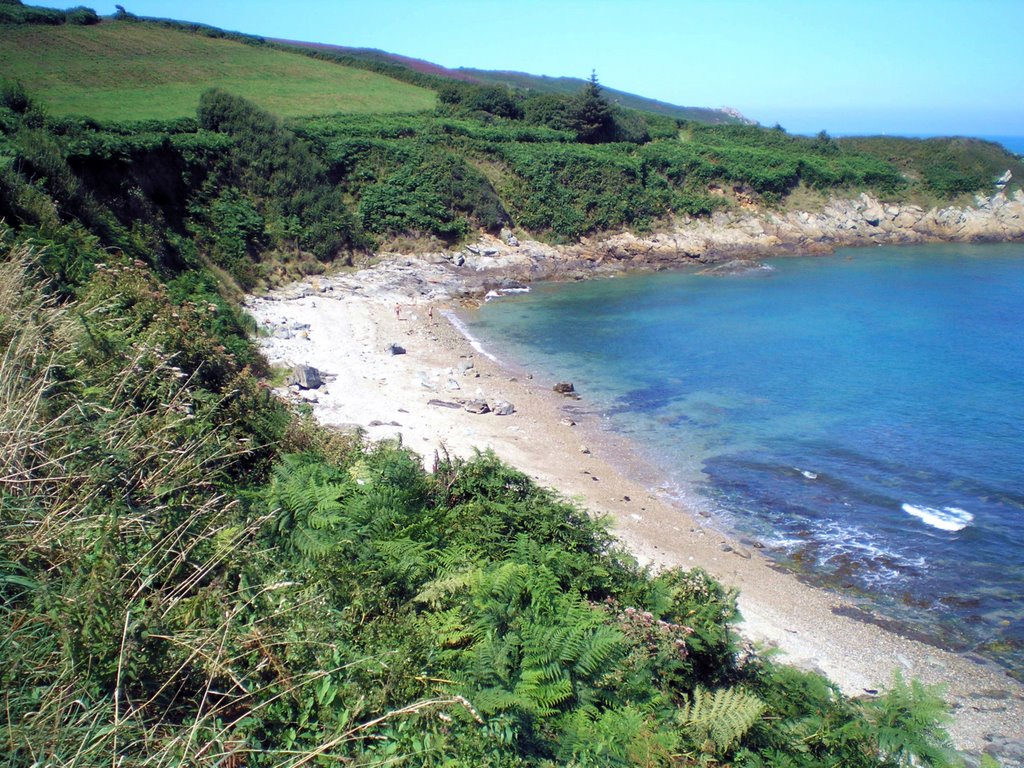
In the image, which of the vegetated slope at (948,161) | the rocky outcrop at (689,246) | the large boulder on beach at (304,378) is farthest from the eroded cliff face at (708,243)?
the large boulder on beach at (304,378)

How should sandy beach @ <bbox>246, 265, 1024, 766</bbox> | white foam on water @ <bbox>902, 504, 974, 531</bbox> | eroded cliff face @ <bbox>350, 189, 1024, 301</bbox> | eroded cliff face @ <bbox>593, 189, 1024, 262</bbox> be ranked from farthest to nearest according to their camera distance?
1. eroded cliff face @ <bbox>593, 189, 1024, 262</bbox>
2. eroded cliff face @ <bbox>350, 189, 1024, 301</bbox>
3. white foam on water @ <bbox>902, 504, 974, 531</bbox>
4. sandy beach @ <bbox>246, 265, 1024, 766</bbox>

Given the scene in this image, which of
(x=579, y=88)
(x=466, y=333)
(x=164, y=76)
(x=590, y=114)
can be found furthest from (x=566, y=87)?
(x=466, y=333)

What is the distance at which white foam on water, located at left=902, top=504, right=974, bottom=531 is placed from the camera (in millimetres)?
14750

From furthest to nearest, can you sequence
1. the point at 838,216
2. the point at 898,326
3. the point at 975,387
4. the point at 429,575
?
the point at 838,216 < the point at 898,326 < the point at 975,387 < the point at 429,575

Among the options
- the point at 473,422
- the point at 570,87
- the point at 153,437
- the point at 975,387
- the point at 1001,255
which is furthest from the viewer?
the point at 570,87

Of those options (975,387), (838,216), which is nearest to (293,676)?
(975,387)

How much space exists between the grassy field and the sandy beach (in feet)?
51.8

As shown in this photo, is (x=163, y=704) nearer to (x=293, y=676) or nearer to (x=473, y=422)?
(x=293, y=676)

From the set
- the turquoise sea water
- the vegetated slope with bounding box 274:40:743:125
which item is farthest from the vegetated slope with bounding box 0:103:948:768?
the vegetated slope with bounding box 274:40:743:125

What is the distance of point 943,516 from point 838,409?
22.6ft

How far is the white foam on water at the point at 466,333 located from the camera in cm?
2621

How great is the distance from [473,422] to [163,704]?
50.0 ft

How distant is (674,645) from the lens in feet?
20.7

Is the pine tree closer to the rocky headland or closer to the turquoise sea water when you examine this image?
the rocky headland
